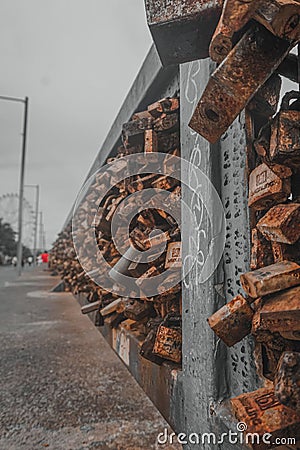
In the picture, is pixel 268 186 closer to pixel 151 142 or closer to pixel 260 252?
pixel 260 252

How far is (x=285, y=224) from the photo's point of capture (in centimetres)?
58

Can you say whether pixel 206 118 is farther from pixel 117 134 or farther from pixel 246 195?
pixel 117 134

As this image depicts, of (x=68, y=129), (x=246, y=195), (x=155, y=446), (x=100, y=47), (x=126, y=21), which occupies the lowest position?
(x=155, y=446)

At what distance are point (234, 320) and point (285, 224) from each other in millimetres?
189

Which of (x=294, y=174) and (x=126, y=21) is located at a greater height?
(x=126, y=21)

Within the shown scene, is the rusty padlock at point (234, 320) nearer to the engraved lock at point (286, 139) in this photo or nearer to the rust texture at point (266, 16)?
the engraved lock at point (286, 139)

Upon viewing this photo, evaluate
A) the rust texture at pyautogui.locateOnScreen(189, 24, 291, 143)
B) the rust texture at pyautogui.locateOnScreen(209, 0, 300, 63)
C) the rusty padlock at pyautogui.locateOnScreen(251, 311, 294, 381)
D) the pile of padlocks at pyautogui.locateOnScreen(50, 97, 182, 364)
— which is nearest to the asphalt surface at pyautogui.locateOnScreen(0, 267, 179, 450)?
the pile of padlocks at pyautogui.locateOnScreen(50, 97, 182, 364)

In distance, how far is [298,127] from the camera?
1.84 feet

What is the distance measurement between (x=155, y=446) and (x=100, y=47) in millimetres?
4455

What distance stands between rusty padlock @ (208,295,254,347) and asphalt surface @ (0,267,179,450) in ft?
1.71

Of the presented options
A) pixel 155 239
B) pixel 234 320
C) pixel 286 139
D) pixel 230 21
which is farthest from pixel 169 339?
pixel 230 21

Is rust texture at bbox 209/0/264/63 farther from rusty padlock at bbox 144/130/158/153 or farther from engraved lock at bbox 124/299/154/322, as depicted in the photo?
engraved lock at bbox 124/299/154/322

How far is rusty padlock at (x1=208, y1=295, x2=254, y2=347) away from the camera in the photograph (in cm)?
62

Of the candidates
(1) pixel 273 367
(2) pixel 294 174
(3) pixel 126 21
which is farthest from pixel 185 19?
(3) pixel 126 21
